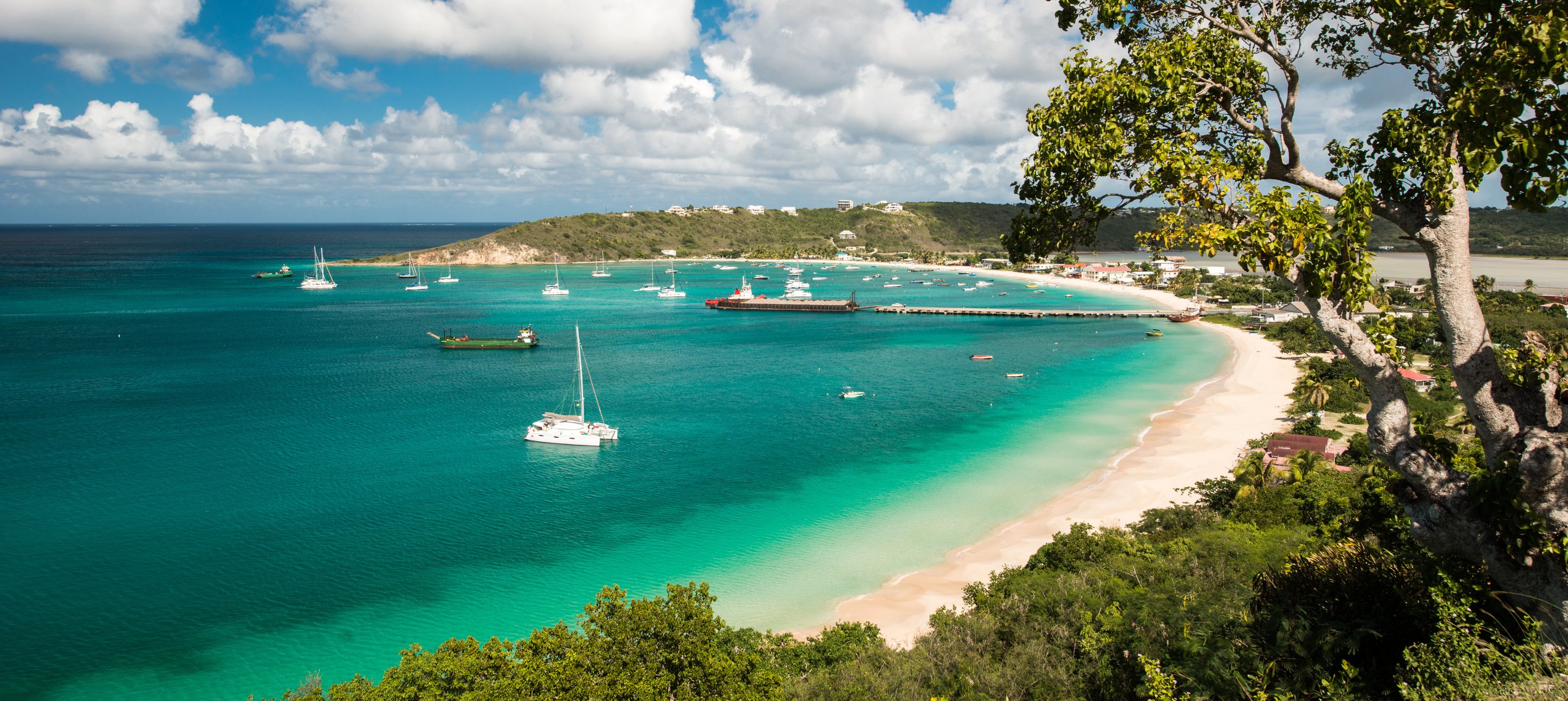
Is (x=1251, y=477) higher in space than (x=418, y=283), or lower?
lower

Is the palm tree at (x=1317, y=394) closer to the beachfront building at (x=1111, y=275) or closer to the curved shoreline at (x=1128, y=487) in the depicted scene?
the curved shoreline at (x=1128, y=487)

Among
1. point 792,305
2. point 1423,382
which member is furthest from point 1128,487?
point 792,305

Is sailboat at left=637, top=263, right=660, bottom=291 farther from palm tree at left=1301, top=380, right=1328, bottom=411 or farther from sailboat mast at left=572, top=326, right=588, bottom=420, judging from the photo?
palm tree at left=1301, top=380, right=1328, bottom=411

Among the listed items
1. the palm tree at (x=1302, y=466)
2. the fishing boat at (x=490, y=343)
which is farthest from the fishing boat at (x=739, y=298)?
the palm tree at (x=1302, y=466)

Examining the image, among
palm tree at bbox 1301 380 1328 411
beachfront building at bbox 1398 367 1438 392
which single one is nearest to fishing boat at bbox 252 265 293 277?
palm tree at bbox 1301 380 1328 411

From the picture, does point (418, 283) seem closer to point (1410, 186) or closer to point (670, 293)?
point (670, 293)

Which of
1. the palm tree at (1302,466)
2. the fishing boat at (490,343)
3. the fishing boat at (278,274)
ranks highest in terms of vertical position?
the fishing boat at (278,274)

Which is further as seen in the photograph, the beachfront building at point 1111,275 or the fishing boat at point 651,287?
the beachfront building at point 1111,275
